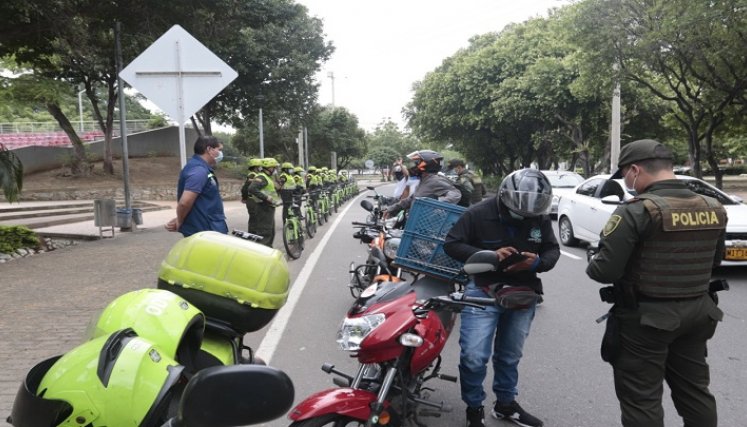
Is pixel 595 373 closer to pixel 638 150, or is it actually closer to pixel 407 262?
pixel 407 262

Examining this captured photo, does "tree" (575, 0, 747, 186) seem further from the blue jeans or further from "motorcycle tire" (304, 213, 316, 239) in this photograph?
the blue jeans

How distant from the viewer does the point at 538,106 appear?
2470cm

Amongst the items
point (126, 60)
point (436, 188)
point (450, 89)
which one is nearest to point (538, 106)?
point (450, 89)

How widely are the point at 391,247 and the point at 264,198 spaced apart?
349 centimetres

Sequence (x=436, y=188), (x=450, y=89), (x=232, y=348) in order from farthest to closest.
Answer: (x=450, y=89) → (x=436, y=188) → (x=232, y=348)

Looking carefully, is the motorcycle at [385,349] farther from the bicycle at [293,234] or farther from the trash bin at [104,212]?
the trash bin at [104,212]

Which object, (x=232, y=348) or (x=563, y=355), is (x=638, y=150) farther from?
(x=563, y=355)

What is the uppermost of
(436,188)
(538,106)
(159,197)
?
(538,106)

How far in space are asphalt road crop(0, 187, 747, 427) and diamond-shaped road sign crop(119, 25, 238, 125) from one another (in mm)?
2487

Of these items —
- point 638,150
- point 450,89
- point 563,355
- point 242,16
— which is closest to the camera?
point 638,150

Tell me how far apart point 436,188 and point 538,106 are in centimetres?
2019

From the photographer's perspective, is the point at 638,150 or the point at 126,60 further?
the point at 126,60

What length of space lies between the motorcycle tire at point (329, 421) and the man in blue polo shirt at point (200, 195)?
10.2 feet

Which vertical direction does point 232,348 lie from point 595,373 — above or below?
above
